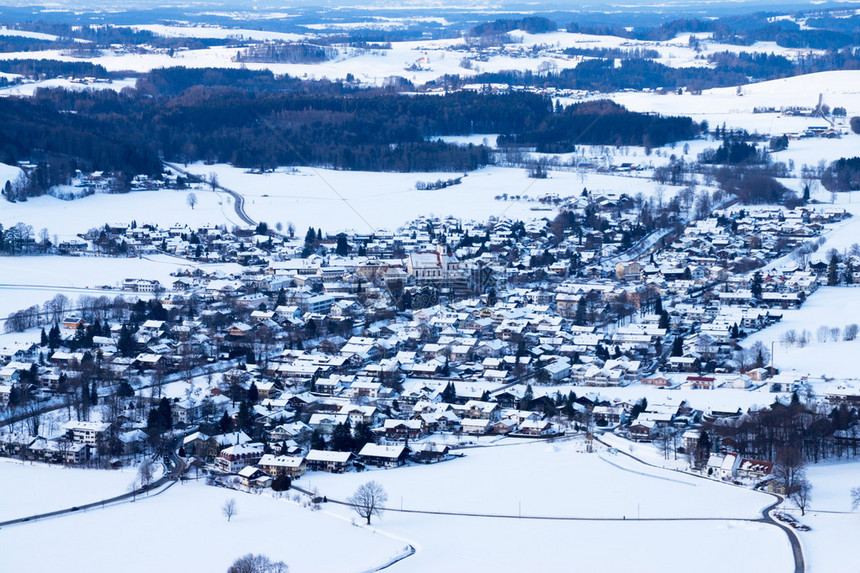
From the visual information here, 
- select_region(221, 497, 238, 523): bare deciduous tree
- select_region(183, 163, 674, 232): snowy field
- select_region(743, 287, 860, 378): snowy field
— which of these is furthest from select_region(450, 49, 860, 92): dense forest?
select_region(221, 497, 238, 523): bare deciduous tree

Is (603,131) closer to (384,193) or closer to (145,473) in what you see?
(384,193)

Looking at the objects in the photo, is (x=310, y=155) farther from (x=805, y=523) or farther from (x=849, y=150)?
(x=805, y=523)

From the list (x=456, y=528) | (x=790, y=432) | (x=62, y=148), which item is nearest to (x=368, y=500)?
(x=456, y=528)

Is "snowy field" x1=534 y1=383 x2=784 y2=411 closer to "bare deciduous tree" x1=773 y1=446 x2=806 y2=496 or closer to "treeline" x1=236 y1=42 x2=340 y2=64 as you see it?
"bare deciduous tree" x1=773 y1=446 x2=806 y2=496

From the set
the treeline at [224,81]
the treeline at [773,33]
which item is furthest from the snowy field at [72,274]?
the treeline at [773,33]

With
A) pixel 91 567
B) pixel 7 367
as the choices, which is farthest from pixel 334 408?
pixel 91 567

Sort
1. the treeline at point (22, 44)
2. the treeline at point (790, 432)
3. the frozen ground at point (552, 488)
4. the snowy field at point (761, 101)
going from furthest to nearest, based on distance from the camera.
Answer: the treeline at point (22, 44) → the snowy field at point (761, 101) → the treeline at point (790, 432) → the frozen ground at point (552, 488)

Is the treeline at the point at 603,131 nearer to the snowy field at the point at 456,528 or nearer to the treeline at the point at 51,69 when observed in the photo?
the treeline at the point at 51,69
